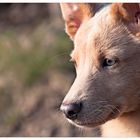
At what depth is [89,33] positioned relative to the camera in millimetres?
4039

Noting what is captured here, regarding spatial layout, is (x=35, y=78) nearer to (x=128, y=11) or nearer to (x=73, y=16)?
(x=73, y=16)

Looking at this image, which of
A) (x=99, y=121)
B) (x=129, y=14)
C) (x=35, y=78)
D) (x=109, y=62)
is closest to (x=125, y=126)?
(x=99, y=121)

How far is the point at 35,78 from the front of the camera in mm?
7707

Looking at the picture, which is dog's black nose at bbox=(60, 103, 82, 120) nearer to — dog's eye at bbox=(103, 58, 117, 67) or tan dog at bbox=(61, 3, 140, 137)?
tan dog at bbox=(61, 3, 140, 137)

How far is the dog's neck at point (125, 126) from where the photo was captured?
4.06 meters

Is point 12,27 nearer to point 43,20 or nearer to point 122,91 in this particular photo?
point 43,20

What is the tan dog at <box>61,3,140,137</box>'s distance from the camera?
393 centimetres

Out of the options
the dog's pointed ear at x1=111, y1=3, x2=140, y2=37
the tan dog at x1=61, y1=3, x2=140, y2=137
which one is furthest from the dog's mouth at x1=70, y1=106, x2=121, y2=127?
the dog's pointed ear at x1=111, y1=3, x2=140, y2=37

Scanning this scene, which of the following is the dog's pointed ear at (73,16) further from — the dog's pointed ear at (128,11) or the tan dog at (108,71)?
the dog's pointed ear at (128,11)

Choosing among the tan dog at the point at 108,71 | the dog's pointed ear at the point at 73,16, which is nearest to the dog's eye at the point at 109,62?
the tan dog at the point at 108,71

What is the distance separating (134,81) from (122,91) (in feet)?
0.23

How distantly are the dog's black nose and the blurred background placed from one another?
10.1 ft

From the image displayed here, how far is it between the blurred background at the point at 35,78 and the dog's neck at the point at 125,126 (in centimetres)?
276

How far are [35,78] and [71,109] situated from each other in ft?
12.7
